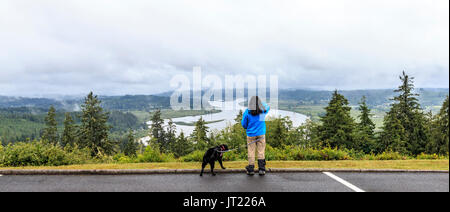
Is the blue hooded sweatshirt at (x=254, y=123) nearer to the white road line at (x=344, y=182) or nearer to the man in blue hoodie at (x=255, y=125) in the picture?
the man in blue hoodie at (x=255, y=125)

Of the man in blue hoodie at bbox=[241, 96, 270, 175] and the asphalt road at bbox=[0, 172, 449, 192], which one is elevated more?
the man in blue hoodie at bbox=[241, 96, 270, 175]

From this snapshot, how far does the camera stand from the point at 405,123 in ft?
138

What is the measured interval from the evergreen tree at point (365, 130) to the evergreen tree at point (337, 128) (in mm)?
2323

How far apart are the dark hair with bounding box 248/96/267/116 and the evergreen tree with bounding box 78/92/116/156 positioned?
1679 inches

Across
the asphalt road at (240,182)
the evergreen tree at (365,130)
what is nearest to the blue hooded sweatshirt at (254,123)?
the asphalt road at (240,182)

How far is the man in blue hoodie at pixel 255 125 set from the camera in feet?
22.2

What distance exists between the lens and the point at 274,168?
24.6ft

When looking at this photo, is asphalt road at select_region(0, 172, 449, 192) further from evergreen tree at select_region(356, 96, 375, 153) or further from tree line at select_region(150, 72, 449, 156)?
evergreen tree at select_region(356, 96, 375, 153)

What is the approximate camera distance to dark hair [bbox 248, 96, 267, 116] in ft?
22.1

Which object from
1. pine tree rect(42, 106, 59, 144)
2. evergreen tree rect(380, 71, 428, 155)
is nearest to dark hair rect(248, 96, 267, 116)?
evergreen tree rect(380, 71, 428, 155)

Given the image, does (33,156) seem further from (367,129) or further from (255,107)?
(367,129)
